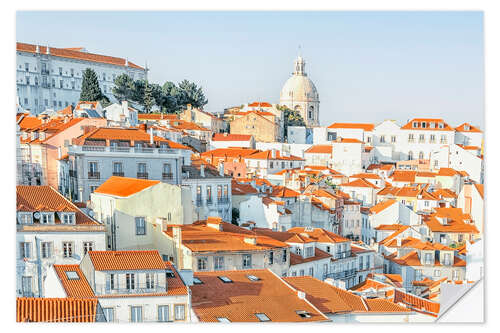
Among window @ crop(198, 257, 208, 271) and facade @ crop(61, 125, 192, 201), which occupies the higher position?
facade @ crop(61, 125, 192, 201)

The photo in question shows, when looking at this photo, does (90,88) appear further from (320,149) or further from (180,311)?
(180,311)

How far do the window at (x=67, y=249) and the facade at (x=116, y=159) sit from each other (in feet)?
9.31

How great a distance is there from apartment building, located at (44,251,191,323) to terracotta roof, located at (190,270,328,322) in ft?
0.94

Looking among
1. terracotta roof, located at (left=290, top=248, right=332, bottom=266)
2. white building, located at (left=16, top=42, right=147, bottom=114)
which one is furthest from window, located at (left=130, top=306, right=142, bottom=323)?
white building, located at (left=16, top=42, right=147, bottom=114)

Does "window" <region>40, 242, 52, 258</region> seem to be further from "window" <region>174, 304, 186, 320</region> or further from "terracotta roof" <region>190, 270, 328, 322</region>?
"window" <region>174, 304, 186, 320</region>

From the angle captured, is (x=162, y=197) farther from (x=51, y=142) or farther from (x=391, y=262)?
(x=391, y=262)

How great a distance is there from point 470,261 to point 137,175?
260 inches

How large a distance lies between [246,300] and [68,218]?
3190mm

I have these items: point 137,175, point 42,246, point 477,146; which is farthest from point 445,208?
point 42,246

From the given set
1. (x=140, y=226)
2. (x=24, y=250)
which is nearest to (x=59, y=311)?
(x=24, y=250)

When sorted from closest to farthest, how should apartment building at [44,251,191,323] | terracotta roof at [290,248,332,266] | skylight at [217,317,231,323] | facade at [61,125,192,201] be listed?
skylight at [217,317,231,323] → apartment building at [44,251,191,323] → terracotta roof at [290,248,332,266] → facade at [61,125,192,201]

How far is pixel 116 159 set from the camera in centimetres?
1383

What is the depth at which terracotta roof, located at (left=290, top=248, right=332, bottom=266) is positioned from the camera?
1326cm

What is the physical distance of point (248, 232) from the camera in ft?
42.5
